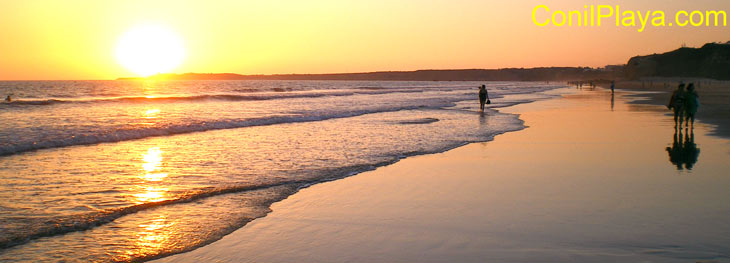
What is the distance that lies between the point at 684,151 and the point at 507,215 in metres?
7.44

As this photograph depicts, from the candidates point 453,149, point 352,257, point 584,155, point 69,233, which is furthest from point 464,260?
point 453,149

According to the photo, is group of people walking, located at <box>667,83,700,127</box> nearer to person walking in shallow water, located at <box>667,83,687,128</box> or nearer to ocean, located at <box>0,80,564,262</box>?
person walking in shallow water, located at <box>667,83,687,128</box>

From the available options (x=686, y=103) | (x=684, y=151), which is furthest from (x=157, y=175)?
(x=686, y=103)

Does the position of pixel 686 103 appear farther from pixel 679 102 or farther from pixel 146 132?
pixel 146 132

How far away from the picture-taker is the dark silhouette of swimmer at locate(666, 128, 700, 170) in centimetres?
1005

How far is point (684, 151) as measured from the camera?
38.3 feet

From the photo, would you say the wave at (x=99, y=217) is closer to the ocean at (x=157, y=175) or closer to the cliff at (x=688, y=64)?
the ocean at (x=157, y=175)

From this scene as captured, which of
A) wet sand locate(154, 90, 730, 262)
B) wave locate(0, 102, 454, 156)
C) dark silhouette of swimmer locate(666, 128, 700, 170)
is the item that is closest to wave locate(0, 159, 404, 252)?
wet sand locate(154, 90, 730, 262)

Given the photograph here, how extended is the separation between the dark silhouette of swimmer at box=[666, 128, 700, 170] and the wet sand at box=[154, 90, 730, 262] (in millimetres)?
113

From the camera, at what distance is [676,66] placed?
135 m

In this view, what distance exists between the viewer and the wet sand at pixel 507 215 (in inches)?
200

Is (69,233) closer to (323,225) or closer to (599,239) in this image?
(323,225)

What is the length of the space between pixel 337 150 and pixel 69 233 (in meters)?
7.38

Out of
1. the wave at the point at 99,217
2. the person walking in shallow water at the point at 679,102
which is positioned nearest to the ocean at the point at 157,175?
the wave at the point at 99,217
